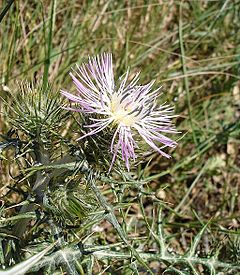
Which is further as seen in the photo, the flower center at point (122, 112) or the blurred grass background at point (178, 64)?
the blurred grass background at point (178, 64)

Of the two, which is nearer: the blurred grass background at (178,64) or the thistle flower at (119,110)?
the thistle flower at (119,110)

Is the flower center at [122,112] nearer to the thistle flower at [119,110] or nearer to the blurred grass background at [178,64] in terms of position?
the thistle flower at [119,110]

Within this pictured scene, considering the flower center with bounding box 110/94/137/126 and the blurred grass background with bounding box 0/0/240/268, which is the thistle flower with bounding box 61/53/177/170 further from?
the blurred grass background with bounding box 0/0/240/268

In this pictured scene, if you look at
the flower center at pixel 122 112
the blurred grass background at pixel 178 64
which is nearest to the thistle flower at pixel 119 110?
the flower center at pixel 122 112

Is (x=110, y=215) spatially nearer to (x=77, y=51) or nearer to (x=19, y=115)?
(x=19, y=115)

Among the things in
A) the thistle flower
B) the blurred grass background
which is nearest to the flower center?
the thistle flower

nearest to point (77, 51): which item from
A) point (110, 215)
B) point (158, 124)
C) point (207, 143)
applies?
point (207, 143)

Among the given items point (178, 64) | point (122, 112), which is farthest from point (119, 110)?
point (178, 64)

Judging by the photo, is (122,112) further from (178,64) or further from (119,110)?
(178,64)
